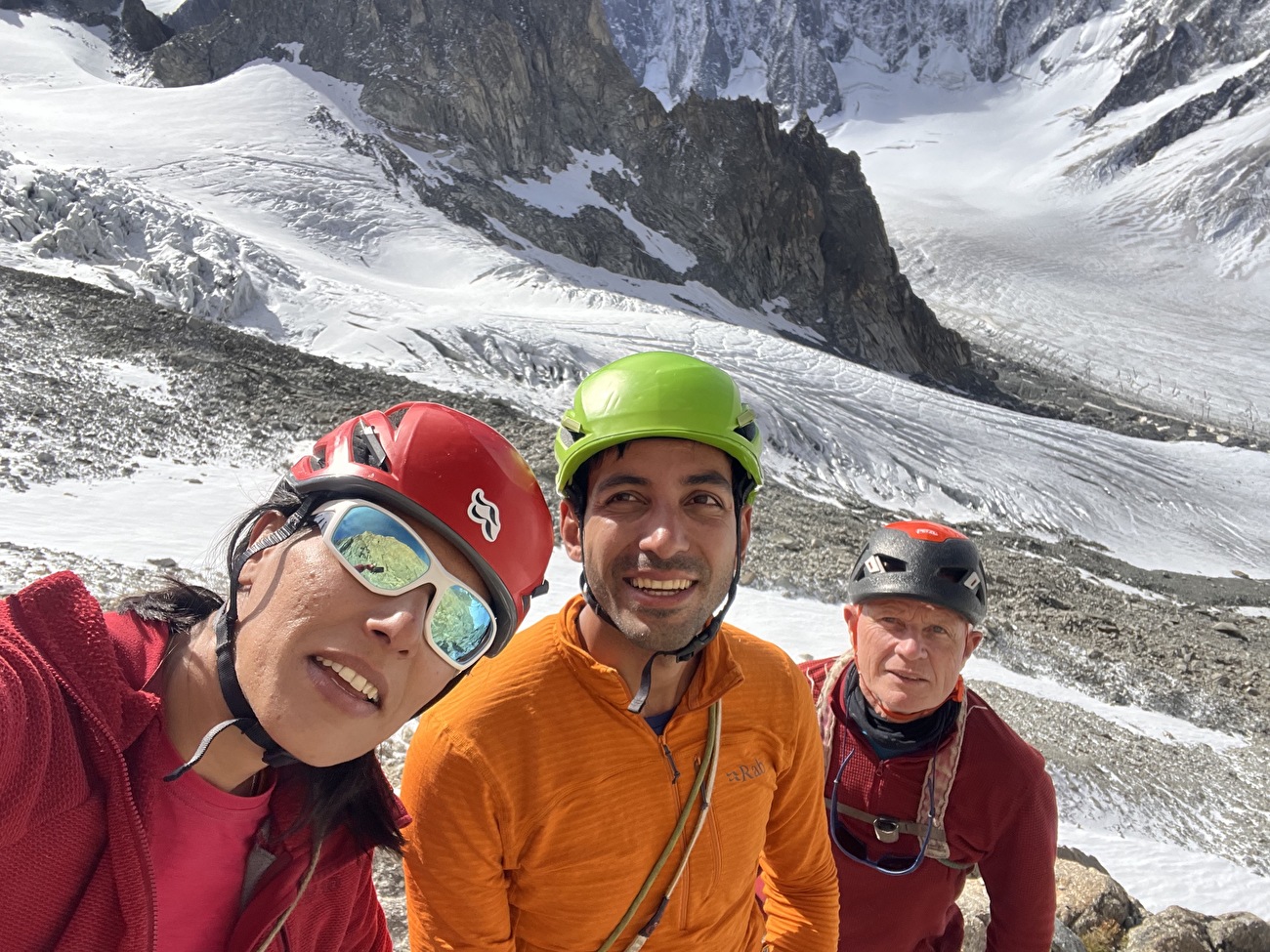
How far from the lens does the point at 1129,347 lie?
84500 mm

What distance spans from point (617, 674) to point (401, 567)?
78 centimetres

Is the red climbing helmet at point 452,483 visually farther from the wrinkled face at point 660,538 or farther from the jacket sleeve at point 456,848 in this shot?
the jacket sleeve at point 456,848

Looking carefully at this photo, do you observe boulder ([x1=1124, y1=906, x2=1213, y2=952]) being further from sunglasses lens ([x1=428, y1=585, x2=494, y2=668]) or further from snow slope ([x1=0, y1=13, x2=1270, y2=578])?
snow slope ([x1=0, y1=13, x2=1270, y2=578])

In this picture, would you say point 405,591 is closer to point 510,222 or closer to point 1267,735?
point 1267,735

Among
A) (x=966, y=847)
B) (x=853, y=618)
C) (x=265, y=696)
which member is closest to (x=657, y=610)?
(x=265, y=696)

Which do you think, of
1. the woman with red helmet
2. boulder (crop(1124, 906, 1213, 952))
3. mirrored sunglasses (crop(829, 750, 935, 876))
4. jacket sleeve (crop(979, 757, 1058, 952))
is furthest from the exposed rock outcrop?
the woman with red helmet

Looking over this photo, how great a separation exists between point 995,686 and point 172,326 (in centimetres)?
2171

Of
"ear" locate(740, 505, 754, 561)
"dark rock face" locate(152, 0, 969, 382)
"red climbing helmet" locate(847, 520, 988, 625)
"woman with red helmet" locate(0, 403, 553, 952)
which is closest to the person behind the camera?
"woman with red helmet" locate(0, 403, 553, 952)

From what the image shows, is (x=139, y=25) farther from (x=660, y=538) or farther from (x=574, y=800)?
(x=574, y=800)

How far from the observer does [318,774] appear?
85.0 inches

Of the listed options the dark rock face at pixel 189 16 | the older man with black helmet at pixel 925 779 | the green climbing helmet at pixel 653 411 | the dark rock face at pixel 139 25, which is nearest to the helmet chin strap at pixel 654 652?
the green climbing helmet at pixel 653 411

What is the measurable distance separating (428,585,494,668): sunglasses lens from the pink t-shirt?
2.05 ft

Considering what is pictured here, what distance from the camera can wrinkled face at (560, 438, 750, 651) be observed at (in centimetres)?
241

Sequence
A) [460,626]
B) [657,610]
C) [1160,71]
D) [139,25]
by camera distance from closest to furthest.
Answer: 1. [460,626]
2. [657,610]
3. [139,25]
4. [1160,71]
